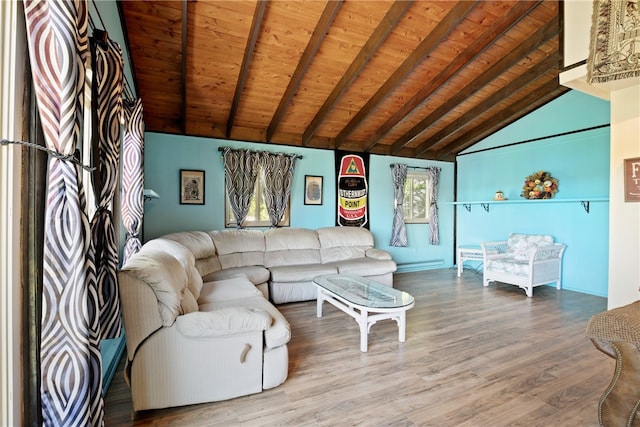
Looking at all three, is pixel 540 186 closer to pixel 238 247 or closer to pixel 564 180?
pixel 564 180

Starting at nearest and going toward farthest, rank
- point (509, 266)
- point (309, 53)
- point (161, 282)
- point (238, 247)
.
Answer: point (161, 282) → point (309, 53) → point (238, 247) → point (509, 266)

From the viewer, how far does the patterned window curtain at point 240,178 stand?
4.63 m

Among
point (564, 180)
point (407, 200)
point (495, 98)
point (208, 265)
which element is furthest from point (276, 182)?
point (564, 180)

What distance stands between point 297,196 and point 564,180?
436 cm

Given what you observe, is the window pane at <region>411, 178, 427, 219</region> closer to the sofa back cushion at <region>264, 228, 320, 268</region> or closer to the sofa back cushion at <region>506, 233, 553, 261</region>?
the sofa back cushion at <region>506, 233, 553, 261</region>

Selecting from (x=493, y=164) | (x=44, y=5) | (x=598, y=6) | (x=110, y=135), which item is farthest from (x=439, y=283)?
(x=44, y=5)

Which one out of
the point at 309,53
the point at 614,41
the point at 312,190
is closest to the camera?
the point at 614,41

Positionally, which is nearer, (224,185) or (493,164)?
(224,185)

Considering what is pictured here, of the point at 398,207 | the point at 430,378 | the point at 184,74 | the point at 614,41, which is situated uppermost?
the point at 184,74

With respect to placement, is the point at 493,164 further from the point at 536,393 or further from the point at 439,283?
the point at 536,393

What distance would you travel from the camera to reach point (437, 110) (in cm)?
491

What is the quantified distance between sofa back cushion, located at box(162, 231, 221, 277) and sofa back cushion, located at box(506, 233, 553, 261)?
4.70m

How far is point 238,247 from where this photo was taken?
4309mm

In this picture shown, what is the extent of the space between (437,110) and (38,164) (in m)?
5.06
